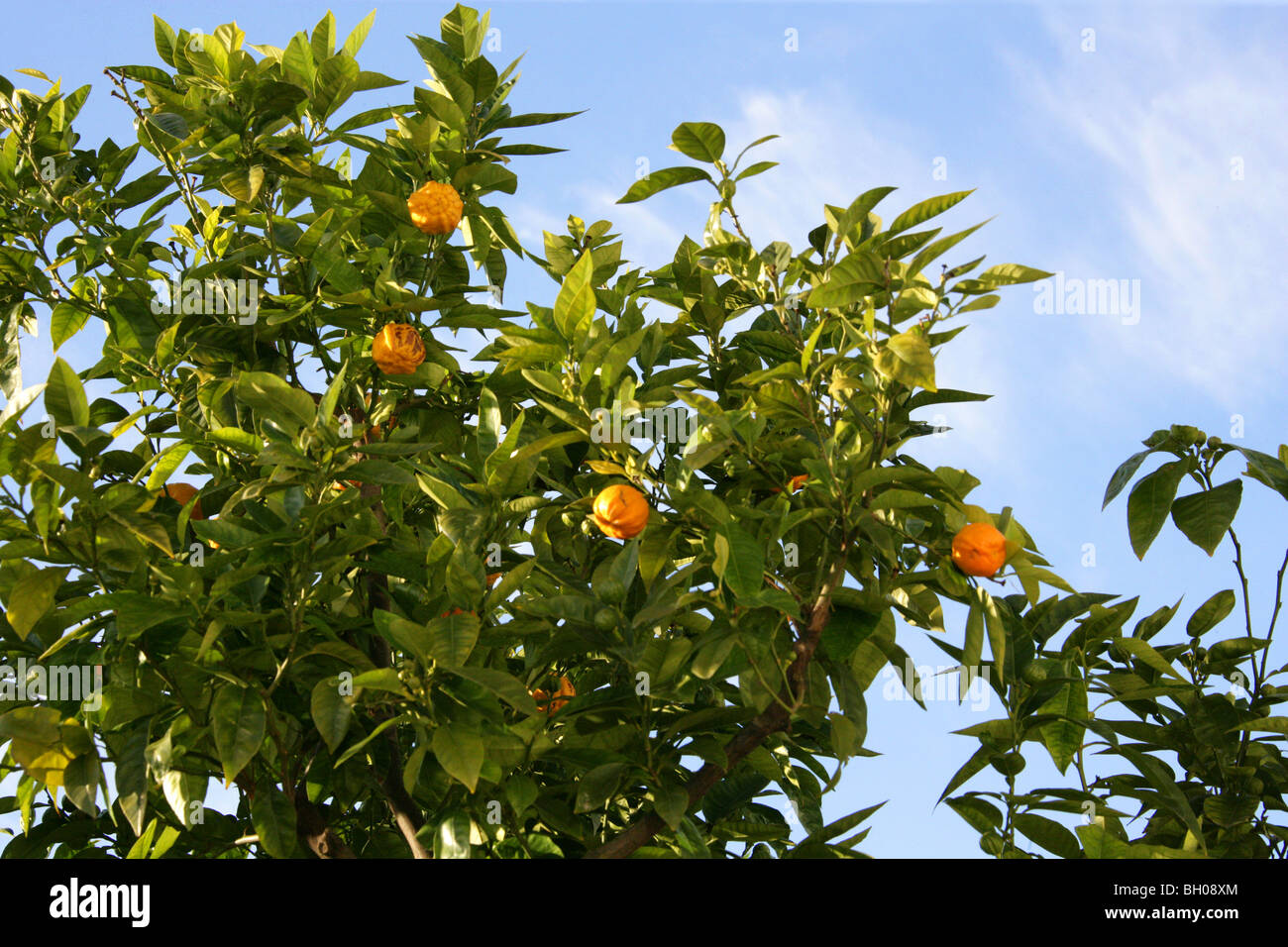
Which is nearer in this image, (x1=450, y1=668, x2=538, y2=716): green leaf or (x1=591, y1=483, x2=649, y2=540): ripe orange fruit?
(x1=450, y1=668, x2=538, y2=716): green leaf

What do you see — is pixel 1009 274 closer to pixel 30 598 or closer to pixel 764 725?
pixel 764 725

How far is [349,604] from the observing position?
288 centimetres

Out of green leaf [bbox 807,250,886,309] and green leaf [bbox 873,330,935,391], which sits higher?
green leaf [bbox 807,250,886,309]

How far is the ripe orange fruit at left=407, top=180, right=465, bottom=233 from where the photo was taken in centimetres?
285

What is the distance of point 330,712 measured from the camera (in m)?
2.20

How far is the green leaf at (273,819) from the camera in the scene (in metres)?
2.39

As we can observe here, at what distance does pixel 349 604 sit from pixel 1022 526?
5.18 ft

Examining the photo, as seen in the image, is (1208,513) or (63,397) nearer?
(63,397)

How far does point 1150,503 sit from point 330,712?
180 cm

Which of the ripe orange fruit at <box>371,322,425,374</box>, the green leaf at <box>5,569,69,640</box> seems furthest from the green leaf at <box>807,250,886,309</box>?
the green leaf at <box>5,569,69,640</box>

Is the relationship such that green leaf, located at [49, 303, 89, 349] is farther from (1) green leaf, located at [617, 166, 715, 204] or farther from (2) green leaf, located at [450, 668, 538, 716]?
(2) green leaf, located at [450, 668, 538, 716]

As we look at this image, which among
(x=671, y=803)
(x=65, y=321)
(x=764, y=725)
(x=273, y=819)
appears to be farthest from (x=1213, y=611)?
(x=65, y=321)

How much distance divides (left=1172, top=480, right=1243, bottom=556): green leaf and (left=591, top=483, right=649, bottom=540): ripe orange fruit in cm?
126

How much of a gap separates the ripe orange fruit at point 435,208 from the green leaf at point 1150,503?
1.72 metres
